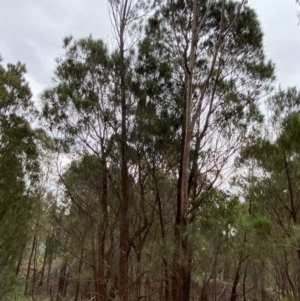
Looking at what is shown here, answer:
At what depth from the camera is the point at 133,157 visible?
7734 mm

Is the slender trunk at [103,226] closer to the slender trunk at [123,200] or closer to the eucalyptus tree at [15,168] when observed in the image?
the slender trunk at [123,200]

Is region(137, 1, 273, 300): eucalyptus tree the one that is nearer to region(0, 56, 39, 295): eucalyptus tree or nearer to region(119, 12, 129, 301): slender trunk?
region(119, 12, 129, 301): slender trunk

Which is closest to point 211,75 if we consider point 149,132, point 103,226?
point 149,132

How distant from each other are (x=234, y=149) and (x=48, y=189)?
8733mm

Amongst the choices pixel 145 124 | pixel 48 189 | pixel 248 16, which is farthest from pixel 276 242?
pixel 48 189

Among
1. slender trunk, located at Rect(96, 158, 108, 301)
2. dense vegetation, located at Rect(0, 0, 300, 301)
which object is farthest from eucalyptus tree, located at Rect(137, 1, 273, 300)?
slender trunk, located at Rect(96, 158, 108, 301)

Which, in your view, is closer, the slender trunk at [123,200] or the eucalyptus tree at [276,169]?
the slender trunk at [123,200]

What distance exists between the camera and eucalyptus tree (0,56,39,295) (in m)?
7.51

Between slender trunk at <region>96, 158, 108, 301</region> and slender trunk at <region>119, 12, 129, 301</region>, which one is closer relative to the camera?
slender trunk at <region>119, 12, 129, 301</region>

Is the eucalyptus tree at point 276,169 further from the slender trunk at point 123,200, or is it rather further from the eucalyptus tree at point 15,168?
the eucalyptus tree at point 15,168

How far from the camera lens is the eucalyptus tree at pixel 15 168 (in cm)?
751

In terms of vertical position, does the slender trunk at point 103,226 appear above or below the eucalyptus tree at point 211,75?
below

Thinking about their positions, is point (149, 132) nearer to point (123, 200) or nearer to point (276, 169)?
point (123, 200)

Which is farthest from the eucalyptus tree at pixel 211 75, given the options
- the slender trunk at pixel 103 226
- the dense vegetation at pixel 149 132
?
the slender trunk at pixel 103 226
